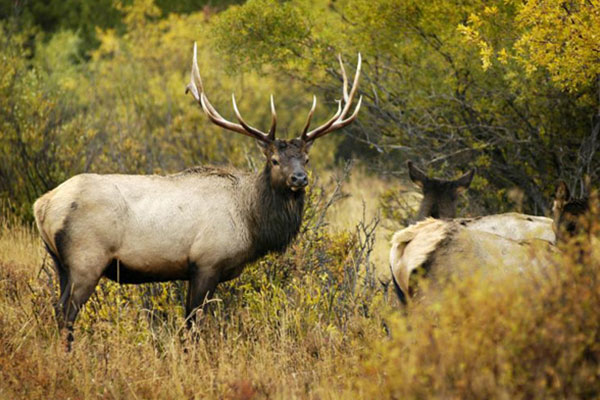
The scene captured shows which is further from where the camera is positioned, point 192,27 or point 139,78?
point 192,27

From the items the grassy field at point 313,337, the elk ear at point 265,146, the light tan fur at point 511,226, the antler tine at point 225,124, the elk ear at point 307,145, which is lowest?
the grassy field at point 313,337

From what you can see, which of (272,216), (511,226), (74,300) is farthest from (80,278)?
(511,226)

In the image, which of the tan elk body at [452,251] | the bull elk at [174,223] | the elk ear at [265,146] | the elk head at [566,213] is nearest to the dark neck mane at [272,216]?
the bull elk at [174,223]

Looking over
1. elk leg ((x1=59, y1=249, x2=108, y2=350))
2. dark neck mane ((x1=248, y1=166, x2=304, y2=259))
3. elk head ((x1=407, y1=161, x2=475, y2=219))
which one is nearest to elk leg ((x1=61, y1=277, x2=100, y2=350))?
elk leg ((x1=59, y1=249, x2=108, y2=350))

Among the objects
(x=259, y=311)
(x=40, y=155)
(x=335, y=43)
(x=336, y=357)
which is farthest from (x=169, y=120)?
(x=336, y=357)

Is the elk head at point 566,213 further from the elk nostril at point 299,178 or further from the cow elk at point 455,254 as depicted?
the elk nostril at point 299,178

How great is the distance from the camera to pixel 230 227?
22.4 feet

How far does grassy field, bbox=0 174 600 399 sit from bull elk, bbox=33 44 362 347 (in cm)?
28

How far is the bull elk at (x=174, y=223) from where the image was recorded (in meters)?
6.32

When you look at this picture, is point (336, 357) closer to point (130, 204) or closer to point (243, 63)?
point (130, 204)

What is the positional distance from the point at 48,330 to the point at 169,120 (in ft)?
30.3

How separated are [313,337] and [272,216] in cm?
126

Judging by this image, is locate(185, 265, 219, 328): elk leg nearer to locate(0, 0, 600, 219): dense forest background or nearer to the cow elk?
the cow elk

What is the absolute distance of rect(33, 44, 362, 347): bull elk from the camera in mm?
6324
